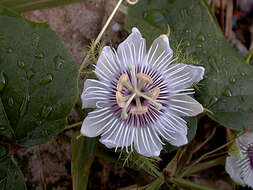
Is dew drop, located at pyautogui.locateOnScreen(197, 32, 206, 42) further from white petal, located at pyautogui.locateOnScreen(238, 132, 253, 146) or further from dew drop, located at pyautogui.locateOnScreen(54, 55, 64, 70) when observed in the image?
dew drop, located at pyautogui.locateOnScreen(54, 55, 64, 70)

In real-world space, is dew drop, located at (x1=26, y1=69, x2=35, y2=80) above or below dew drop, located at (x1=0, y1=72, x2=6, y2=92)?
above

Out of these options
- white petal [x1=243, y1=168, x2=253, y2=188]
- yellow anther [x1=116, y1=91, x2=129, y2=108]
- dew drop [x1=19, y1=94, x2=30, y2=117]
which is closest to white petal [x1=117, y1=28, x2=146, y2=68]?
yellow anther [x1=116, y1=91, x2=129, y2=108]

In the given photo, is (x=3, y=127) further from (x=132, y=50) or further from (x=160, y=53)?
(x=160, y=53)

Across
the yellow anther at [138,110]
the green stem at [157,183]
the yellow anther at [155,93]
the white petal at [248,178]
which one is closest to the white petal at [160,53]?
the yellow anther at [155,93]

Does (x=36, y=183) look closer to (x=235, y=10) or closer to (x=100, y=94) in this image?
(x=100, y=94)

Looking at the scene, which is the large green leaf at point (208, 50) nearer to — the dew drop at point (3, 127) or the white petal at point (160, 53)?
the white petal at point (160, 53)
